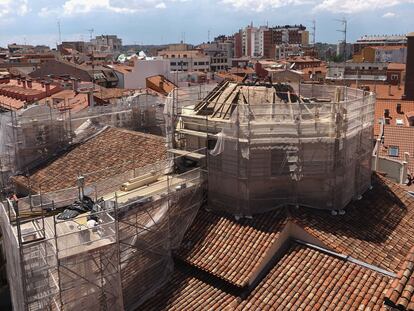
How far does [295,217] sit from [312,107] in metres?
3.63

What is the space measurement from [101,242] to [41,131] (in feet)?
37.2

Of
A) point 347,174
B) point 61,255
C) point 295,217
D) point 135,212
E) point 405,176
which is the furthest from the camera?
point 405,176

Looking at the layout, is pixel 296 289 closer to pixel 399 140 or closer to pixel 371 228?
pixel 371 228

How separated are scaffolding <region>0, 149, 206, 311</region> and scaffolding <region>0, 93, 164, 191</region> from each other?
703 centimetres

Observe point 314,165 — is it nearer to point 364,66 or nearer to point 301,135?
point 301,135

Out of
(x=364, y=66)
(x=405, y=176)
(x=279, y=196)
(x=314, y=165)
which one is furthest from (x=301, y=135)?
(x=364, y=66)

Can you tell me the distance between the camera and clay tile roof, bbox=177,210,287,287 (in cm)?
1258

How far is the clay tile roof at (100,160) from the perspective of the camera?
1845 cm

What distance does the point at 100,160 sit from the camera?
1986 centimetres

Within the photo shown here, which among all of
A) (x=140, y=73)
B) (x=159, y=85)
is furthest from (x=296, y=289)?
(x=140, y=73)

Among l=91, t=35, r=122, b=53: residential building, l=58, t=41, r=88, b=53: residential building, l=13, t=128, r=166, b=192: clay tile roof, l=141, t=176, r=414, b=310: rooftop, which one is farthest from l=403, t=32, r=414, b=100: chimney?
l=91, t=35, r=122, b=53: residential building

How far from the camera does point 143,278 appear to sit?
12.8 m

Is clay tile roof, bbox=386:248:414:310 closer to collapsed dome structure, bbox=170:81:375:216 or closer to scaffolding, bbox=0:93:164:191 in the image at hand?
collapsed dome structure, bbox=170:81:375:216

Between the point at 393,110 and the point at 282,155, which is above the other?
the point at 282,155
